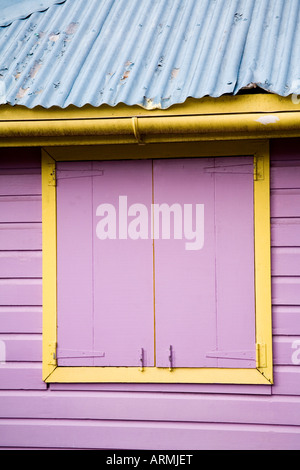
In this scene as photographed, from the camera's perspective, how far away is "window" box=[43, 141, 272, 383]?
10.3 ft

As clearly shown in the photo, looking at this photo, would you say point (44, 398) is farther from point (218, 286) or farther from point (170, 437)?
point (218, 286)

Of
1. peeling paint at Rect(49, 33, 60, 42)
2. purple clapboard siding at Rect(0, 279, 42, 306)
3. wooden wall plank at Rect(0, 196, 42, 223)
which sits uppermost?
peeling paint at Rect(49, 33, 60, 42)

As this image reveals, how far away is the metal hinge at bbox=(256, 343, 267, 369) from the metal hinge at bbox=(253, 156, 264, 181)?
1106 mm

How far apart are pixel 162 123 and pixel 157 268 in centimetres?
98

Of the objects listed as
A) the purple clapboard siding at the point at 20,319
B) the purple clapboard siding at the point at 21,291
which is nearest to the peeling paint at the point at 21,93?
the purple clapboard siding at the point at 21,291

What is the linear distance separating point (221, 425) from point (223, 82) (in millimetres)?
2218

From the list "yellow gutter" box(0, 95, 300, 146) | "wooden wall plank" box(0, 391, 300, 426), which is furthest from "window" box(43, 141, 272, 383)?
"yellow gutter" box(0, 95, 300, 146)

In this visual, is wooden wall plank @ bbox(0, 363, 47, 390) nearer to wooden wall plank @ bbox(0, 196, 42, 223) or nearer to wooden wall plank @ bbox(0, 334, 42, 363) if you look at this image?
wooden wall plank @ bbox(0, 334, 42, 363)

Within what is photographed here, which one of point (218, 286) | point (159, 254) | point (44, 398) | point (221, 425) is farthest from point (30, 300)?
point (221, 425)

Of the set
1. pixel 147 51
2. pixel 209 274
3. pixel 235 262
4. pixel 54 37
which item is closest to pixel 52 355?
pixel 209 274

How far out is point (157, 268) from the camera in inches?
126

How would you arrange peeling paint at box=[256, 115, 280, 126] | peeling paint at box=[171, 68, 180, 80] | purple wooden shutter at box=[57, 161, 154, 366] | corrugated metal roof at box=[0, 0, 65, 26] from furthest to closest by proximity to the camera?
corrugated metal roof at box=[0, 0, 65, 26], purple wooden shutter at box=[57, 161, 154, 366], peeling paint at box=[171, 68, 180, 80], peeling paint at box=[256, 115, 280, 126]

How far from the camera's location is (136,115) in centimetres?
281

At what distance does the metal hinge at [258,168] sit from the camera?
10.3 feet
